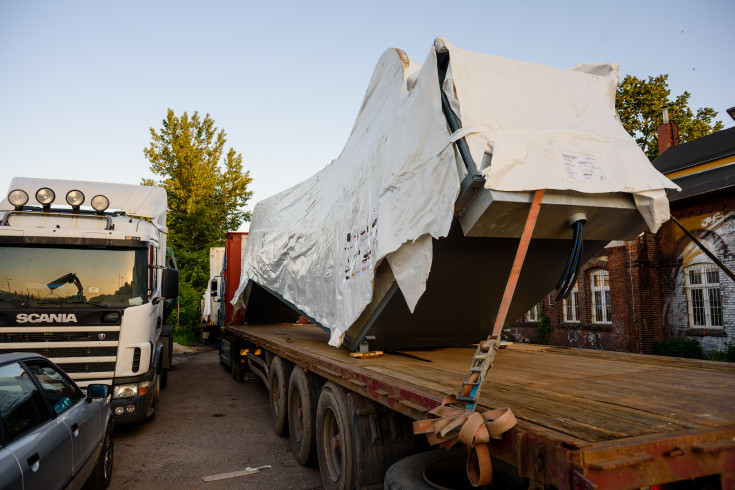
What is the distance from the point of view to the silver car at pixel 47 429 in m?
2.87

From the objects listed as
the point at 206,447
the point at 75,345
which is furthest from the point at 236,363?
the point at 75,345

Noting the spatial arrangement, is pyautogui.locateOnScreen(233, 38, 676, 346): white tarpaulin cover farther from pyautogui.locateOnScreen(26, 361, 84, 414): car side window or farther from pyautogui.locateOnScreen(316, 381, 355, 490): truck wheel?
pyautogui.locateOnScreen(26, 361, 84, 414): car side window

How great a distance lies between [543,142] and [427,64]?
4.13ft

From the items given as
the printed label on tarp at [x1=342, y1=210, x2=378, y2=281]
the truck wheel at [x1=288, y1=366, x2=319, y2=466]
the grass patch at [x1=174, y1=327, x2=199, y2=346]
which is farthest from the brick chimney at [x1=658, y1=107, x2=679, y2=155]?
the grass patch at [x1=174, y1=327, x2=199, y2=346]

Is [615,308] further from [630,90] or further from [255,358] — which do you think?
[630,90]

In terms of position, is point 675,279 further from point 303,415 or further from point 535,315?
point 303,415

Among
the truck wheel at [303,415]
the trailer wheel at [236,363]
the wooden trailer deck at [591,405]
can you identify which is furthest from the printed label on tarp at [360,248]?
the trailer wheel at [236,363]

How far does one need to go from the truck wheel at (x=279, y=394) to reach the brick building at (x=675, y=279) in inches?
309

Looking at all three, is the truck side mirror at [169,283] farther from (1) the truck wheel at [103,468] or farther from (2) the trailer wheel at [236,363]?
(2) the trailer wheel at [236,363]

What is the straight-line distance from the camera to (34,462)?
296 cm

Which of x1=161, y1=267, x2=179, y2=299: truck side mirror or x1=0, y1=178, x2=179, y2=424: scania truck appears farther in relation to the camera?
x1=161, y1=267, x2=179, y2=299: truck side mirror

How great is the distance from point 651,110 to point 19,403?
2876 cm

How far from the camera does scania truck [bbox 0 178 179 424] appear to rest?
6191 mm

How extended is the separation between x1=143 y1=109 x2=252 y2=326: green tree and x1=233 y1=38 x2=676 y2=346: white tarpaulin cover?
22.7 metres
